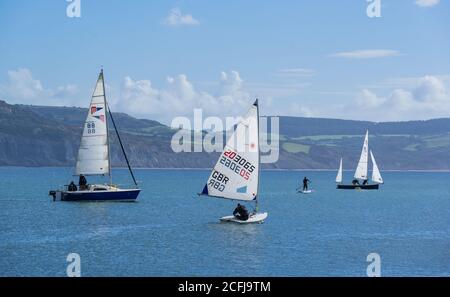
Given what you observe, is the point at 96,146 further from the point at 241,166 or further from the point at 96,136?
the point at 241,166

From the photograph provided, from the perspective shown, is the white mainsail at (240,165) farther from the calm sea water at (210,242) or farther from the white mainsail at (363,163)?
the white mainsail at (363,163)

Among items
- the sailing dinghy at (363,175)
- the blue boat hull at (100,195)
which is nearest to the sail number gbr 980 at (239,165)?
the blue boat hull at (100,195)

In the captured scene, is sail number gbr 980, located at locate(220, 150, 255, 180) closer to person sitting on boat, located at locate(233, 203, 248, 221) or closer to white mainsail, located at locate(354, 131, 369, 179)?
person sitting on boat, located at locate(233, 203, 248, 221)

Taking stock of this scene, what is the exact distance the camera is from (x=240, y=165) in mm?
68812

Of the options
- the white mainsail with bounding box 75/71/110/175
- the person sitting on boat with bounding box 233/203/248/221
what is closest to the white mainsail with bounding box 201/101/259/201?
the person sitting on boat with bounding box 233/203/248/221

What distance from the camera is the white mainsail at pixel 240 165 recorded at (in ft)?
224

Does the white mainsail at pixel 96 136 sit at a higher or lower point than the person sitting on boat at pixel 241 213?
higher

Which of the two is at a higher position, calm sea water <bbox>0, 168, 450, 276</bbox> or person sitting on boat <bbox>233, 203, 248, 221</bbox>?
person sitting on boat <bbox>233, 203, 248, 221</bbox>

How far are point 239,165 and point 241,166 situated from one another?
0.19m

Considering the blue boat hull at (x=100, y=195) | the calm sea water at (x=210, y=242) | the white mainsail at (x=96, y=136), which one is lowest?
the calm sea water at (x=210, y=242)

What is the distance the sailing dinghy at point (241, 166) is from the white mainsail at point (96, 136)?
31.0m

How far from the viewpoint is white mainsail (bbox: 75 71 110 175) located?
320 ft

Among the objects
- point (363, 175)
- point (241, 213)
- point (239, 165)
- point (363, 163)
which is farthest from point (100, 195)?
point (363, 175)
